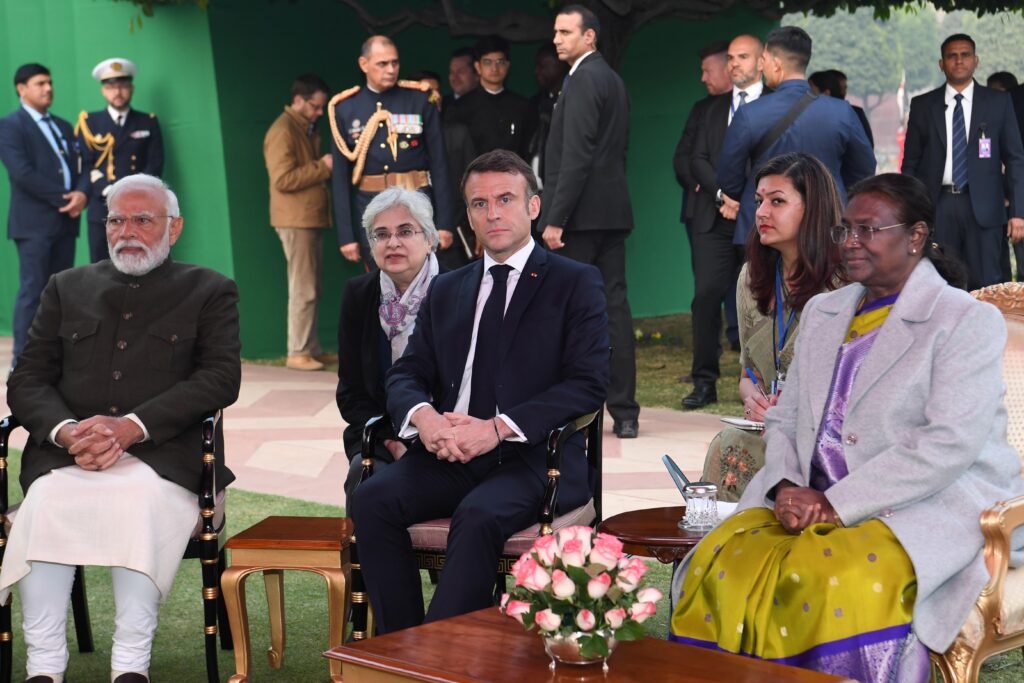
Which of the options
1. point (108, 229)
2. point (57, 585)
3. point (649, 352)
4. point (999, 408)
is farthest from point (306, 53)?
point (999, 408)

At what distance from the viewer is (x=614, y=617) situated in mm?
3125

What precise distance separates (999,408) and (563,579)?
4.65 ft

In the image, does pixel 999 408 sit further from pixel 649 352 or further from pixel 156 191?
pixel 649 352

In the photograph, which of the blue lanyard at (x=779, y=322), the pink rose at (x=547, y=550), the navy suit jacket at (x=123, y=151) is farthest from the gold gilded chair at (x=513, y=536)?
the navy suit jacket at (x=123, y=151)

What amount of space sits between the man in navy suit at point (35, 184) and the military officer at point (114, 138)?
0.65ft

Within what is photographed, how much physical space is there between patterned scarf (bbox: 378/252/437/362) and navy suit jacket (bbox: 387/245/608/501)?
0.25 meters

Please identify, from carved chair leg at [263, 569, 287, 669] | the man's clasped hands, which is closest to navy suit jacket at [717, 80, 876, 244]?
carved chair leg at [263, 569, 287, 669]

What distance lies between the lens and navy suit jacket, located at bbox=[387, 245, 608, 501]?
14.7ft

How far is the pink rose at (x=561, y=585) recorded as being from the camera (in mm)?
3131

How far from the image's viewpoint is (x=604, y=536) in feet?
10.7

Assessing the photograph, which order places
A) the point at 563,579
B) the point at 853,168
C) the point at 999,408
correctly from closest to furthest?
the point at 563,579 < the point at 999,408 < the point at 853,168

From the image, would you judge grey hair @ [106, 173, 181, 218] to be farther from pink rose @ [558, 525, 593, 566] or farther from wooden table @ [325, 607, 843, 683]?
pink rose @ [558, 525, 593, 566]

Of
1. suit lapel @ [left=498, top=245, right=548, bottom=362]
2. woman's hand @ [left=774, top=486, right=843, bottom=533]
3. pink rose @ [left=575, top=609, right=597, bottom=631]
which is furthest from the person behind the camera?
suit lapel @ [left=498, top=245, right=548, bottom=362]

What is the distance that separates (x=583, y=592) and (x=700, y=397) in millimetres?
5942
